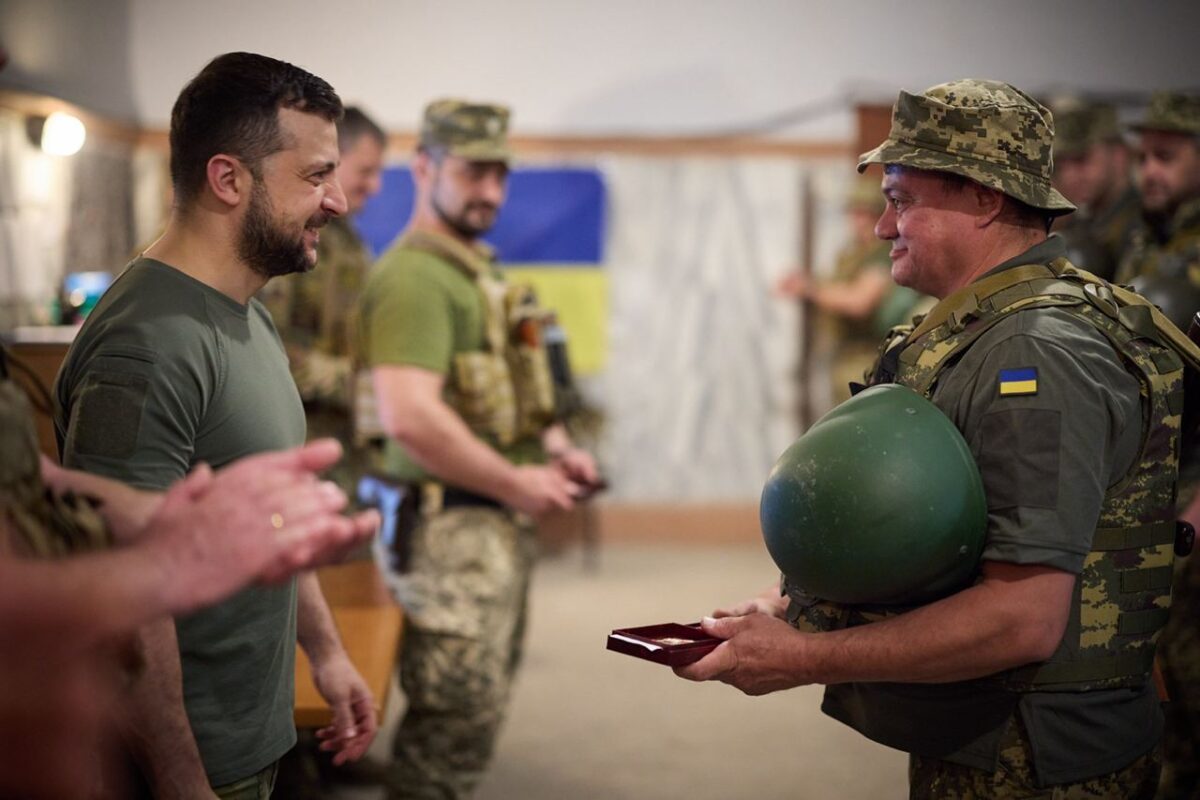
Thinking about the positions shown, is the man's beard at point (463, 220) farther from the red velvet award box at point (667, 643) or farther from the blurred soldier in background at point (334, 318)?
the red velvet award box at point (667, 643)

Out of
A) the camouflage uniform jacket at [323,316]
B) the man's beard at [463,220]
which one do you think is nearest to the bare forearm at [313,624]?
the man's beard at [463,220]

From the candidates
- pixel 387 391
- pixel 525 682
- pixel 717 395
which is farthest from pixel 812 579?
pixel 717 395

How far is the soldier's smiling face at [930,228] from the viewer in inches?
70.2

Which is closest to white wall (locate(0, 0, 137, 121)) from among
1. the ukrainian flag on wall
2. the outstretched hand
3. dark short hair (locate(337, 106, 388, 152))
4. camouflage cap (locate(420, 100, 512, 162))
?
the ukrainian flag on wall

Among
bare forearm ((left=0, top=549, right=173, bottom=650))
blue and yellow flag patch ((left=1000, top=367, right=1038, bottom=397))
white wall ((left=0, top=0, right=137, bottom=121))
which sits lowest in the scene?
bare forearm ((left=0, top=549, right=173, bottom=650))

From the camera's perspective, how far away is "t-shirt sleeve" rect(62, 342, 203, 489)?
4.76 feet

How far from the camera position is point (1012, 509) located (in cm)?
158

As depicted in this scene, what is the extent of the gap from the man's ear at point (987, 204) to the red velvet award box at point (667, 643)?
72cm

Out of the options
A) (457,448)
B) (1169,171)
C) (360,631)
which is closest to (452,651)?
(360,631)

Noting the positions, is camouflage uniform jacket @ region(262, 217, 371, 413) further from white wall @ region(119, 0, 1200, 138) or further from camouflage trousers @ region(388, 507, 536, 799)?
white wall @ region(119, 0, 1200, 138)

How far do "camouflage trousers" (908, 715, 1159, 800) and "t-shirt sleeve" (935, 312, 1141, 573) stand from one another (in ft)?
0.95

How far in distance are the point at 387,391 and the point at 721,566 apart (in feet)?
12.0

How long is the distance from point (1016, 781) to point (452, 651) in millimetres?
1542

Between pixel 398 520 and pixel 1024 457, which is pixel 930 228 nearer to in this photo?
pixel 1024 457
